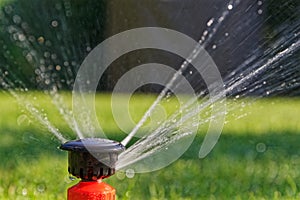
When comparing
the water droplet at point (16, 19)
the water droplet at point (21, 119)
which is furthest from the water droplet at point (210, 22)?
the water droplet at point (21, 119)

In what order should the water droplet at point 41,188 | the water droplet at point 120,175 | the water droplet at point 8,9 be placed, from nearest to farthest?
the water droplet at point 41,188, the water droplet at point 120,175, the water droplet at point 8,9

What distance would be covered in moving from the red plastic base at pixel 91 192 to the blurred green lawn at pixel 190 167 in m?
1.00

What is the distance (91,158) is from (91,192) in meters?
0.07

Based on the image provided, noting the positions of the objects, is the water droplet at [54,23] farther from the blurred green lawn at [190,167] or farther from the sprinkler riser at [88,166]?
the sprinkler riser at [88,166]

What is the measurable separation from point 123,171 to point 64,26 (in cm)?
260

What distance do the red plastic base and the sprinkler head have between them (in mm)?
15

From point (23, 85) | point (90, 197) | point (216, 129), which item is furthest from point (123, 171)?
point (23, 85)

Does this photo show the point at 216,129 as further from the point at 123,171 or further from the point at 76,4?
the point at 76,4

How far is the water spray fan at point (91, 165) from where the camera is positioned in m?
1.30

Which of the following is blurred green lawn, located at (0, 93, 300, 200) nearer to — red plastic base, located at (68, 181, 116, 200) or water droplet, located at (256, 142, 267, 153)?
water droplet, located at (256, 142, 267, 153)

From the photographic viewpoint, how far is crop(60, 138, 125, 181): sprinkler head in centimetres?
130

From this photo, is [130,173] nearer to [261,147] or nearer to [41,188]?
[41,188]

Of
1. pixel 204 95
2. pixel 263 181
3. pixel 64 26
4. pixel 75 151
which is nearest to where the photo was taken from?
pixel 75 151

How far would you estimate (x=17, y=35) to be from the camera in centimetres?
526
